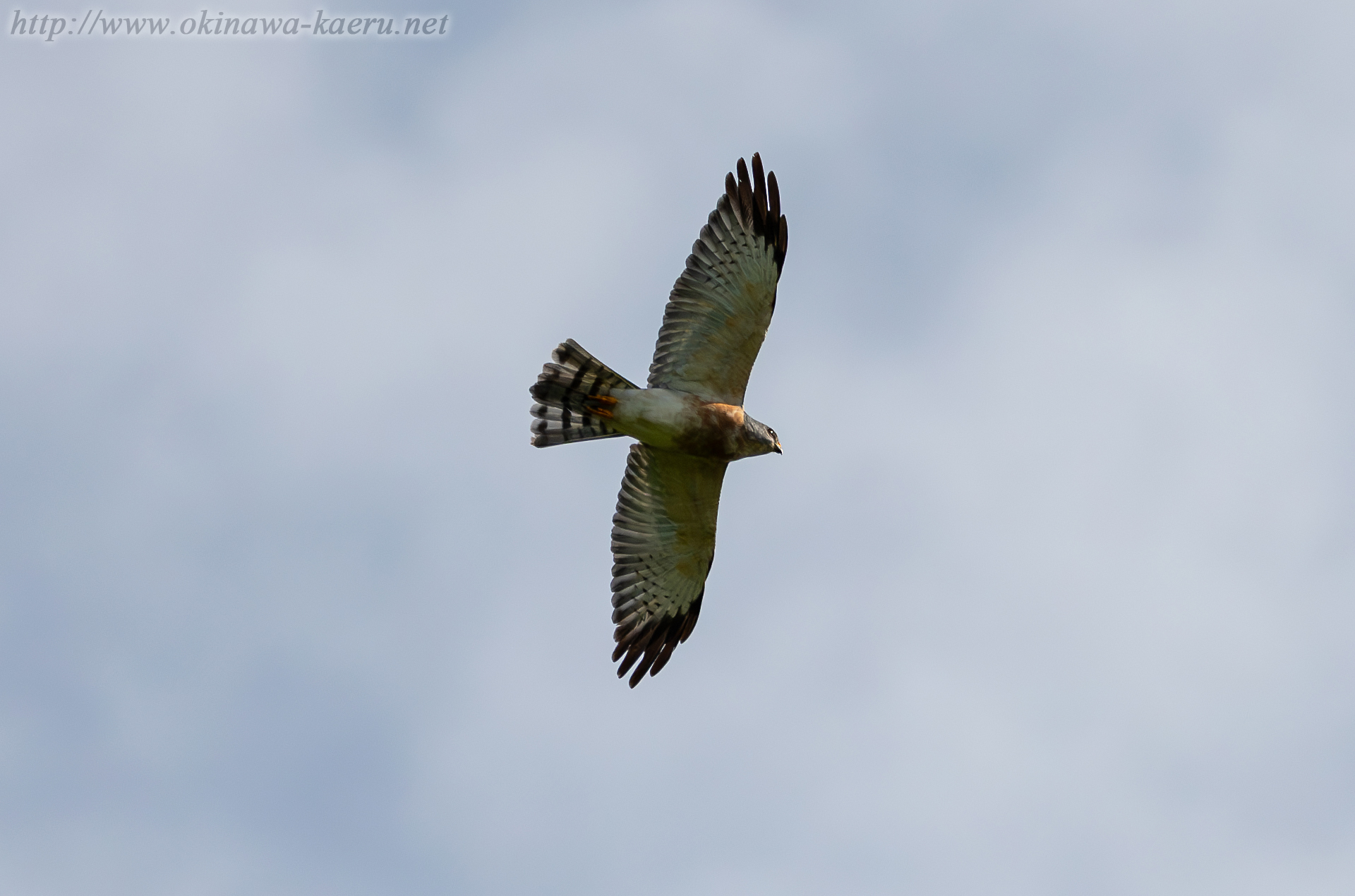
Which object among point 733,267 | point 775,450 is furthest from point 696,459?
point 733,267

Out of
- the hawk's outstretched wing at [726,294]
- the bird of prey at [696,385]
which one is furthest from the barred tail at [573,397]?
the hawk's outstretched wing at [726,294]

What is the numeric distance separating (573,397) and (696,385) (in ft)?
3.88

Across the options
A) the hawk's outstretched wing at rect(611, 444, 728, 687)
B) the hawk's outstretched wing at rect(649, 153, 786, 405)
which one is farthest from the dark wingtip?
the hawk's outstretched wing at rect(611, 444, 728, 687)

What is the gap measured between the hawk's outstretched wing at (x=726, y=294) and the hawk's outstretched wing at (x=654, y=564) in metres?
1.10

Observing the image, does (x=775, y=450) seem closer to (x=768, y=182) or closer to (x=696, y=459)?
(x=696, y=459)

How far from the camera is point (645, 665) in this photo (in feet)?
53.0

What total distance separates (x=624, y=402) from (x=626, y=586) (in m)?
2.18

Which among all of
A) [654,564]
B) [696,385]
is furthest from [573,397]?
[654,564]

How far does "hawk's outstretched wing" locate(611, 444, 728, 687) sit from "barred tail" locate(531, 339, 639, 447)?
0.75 meters

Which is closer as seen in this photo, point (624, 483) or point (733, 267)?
point (733, 267)

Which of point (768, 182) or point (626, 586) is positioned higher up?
point (768, 182)

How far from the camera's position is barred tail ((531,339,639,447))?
15055 millimetres

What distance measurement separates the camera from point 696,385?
1527cm

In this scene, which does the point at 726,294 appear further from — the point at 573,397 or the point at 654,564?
the point at 654,564
